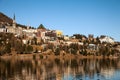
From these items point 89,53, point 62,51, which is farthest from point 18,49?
point 89,53

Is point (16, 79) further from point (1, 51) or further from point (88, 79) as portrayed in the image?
point (1, 51)

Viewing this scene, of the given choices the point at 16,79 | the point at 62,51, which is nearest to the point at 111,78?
the point at 16,79

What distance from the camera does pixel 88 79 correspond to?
5350 cm

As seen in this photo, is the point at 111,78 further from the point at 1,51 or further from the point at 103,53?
the point at 103,53

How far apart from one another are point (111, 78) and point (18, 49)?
323 feet

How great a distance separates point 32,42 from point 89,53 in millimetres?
36705

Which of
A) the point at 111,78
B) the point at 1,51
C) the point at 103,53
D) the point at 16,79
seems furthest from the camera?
the point at 103,53

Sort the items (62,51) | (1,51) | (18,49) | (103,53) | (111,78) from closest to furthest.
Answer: (111,78)
(1,51)
(18,49)
(62,51)
(103,53)

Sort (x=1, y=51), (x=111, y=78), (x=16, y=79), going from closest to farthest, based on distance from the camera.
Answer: (x=16, y=79) → (x=111, y=78) → (x=1, y=51)

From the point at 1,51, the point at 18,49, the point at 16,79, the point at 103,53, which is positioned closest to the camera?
the point at 16,79

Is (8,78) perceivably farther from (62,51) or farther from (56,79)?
(62,51)

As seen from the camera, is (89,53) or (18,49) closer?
(18,49)

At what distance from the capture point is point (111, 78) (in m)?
54.8

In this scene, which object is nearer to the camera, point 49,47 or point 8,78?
point 8,78
